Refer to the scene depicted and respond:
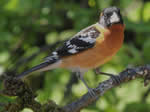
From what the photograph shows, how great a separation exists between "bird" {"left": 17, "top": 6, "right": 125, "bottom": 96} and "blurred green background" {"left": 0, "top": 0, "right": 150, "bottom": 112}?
0.32 m

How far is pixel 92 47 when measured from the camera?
3822mm

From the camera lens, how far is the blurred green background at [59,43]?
4.32m

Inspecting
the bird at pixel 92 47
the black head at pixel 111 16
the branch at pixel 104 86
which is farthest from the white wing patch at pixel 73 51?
the branch at pixel 104 86

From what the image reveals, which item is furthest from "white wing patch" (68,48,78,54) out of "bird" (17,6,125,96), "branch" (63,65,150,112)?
"branch" (63,65,150,112)

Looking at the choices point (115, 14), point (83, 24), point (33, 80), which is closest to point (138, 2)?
point (83, 24)

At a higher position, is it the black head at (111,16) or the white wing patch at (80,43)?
the black head at (111,16)

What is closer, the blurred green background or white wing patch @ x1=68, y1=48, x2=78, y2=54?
white wing patch @ x1=68, y1=48, x2=78, y2=54

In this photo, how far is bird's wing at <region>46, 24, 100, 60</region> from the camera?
12.8 ft

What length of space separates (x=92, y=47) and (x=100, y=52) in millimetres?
154

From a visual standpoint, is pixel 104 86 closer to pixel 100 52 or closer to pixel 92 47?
pixel 100 52

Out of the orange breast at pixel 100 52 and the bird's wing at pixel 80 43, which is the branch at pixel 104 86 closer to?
the orange breast at pixel 100 52

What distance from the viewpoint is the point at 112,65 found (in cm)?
478

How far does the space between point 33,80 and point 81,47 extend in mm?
2489

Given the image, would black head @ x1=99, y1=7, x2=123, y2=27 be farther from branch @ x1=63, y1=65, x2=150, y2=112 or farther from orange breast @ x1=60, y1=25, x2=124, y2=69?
branch @ x1=63, y1=65, x2=150, y2=112
